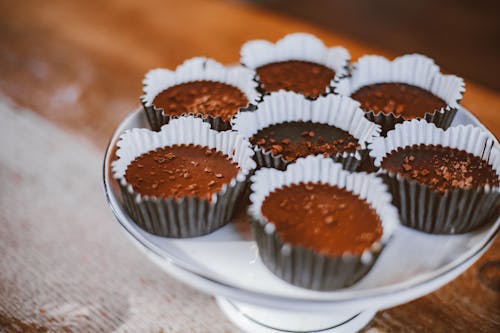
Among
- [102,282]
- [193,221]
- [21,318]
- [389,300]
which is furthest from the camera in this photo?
[102,282]

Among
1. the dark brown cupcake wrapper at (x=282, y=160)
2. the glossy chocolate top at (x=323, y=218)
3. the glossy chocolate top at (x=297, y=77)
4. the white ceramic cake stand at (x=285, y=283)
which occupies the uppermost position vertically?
the glossy chocolate top at (x=297, y=77)

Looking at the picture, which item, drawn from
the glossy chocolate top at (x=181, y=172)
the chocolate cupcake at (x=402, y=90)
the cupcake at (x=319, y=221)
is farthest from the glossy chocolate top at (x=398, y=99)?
the glossy chocolate top at (x=181, y=172)

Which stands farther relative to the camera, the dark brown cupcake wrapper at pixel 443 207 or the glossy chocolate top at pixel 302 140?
the glossy chocolate top at pixel 302 140

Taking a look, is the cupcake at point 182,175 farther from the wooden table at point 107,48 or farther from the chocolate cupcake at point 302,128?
the wooden table at point 107,48

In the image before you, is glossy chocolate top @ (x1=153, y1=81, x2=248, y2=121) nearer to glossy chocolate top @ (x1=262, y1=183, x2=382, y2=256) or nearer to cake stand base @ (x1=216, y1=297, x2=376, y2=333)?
glossy chocolate top @ (x1=262, y1=183, x2=382, y2=256)

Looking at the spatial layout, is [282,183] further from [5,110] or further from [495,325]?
[5,110]

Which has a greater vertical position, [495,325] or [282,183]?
[282,183]

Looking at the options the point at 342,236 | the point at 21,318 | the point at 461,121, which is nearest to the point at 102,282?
the point at 21,318
